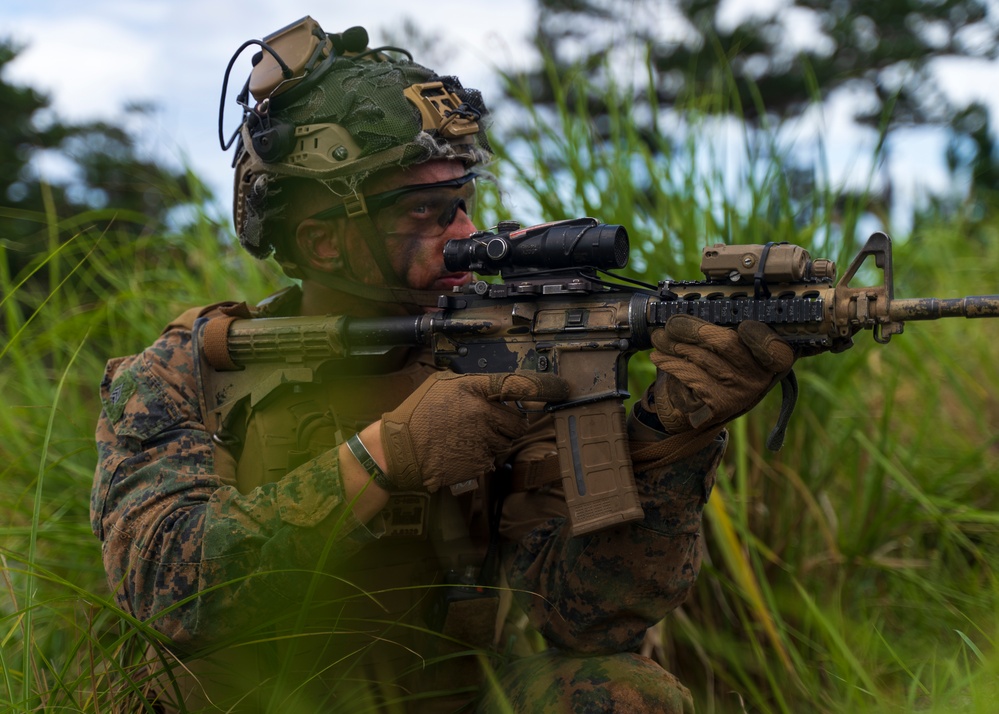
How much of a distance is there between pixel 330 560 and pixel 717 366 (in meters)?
1.14

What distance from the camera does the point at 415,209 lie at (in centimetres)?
314

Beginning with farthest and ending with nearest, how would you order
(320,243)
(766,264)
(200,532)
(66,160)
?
1. (66,160)
2. (320,243)
3. (200,532)
4. (766,264)

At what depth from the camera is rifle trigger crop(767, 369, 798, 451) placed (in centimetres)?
253

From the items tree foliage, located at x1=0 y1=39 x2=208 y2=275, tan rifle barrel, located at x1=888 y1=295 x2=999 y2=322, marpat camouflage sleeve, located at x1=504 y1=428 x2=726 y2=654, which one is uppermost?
tree foliage, located at x1=0 y1=39 x2=208 y2=275

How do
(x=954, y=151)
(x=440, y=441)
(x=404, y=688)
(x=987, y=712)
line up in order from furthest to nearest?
(x=954, y=151) → (x=404, y=688) → (x=440, y=441) → (x=987, y=712)

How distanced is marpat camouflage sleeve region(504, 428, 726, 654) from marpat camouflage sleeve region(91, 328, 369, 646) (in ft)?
1.94

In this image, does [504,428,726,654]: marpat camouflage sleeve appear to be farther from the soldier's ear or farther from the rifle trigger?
the soldier's ear

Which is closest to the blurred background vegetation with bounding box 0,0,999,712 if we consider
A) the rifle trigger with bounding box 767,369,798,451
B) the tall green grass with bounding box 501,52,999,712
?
the tall green grass with bounding box 501,52,999,712

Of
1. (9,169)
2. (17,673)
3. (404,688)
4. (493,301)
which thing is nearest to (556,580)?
(404,688)

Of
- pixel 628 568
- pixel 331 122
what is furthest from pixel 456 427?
pixel 331 122

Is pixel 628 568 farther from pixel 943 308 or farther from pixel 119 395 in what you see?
pixel 119 395

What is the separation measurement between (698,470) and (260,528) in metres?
1.18

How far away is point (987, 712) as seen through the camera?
223 cm

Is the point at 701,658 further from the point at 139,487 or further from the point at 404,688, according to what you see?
the point at 139,487
